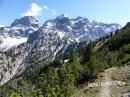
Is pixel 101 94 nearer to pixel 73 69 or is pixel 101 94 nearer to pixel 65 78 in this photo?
pixel 65 78

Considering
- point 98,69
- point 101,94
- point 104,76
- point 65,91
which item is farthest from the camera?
point 98,69

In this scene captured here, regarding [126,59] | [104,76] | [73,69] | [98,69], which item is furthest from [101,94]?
[126,59]

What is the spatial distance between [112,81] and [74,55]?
184 ft

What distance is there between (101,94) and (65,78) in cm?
3713

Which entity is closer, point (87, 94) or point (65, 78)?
point (87, 94)

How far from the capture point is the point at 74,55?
167875 mm

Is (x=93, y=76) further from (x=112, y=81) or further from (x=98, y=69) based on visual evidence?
(x=112, y=81)

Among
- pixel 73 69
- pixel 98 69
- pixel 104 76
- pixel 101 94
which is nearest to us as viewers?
pixel 101 94

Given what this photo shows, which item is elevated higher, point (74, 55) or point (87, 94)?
point (74, 55)

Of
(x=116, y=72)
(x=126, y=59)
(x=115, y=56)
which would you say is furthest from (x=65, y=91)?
(x=115, y=56)

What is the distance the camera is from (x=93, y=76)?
423ft

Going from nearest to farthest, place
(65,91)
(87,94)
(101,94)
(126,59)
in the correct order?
1. (101,94)
2. (87,94)
3. (65,91)
4. (126,59)

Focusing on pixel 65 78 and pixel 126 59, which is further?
pixel 126 59

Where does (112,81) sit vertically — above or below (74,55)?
below
